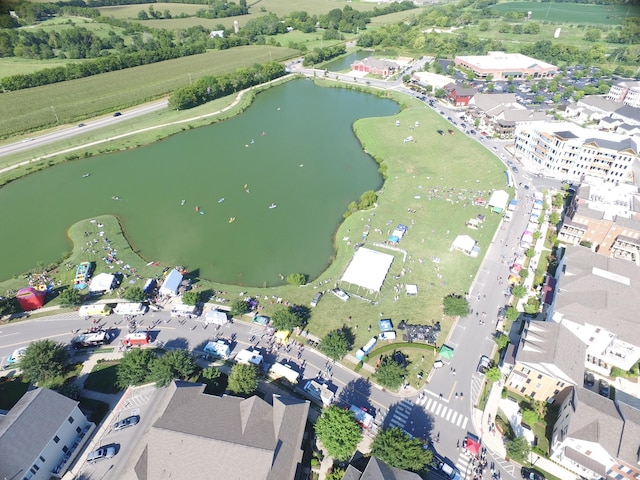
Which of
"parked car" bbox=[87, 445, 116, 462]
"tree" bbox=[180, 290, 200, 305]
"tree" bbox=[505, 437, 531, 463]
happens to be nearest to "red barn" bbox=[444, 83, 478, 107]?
"tree" bbox=[180, 290, 200, 305]

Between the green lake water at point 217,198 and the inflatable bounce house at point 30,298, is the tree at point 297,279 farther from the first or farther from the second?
the inflatable bounce house at point 30,298

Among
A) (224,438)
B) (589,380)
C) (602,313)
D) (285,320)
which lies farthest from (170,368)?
(602,313)

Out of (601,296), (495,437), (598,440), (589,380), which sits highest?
(601,296)

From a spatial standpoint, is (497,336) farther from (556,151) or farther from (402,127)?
(402,127)

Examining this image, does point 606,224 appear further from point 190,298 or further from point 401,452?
point 190,298

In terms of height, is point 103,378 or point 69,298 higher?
point 69,298

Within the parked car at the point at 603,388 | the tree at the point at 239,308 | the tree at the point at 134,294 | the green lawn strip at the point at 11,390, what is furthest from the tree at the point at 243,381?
the parked car at the point at 603,388
